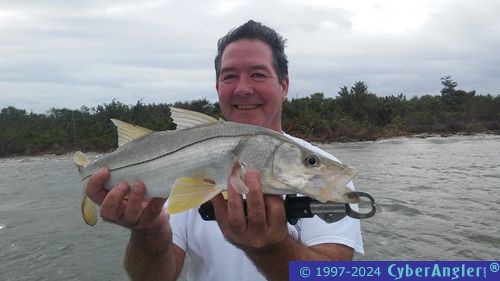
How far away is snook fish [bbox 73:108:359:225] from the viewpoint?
89.7 inches

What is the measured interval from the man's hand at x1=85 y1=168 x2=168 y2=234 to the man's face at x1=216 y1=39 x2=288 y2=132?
1.07 meters

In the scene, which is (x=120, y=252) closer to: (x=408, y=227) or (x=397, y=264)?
(x=408, y=227)

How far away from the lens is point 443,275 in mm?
2279

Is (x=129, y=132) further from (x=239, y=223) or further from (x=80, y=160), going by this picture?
(x=239, y=223)

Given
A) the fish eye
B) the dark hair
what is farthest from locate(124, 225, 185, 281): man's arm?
the dark hair

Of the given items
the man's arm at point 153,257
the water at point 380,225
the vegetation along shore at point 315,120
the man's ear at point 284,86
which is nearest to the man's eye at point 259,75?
the man's ear at point 284,86

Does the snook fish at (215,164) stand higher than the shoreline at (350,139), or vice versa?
the snook fish at (215,164)

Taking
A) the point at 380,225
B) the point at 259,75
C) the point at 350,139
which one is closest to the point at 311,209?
the point at 259,75

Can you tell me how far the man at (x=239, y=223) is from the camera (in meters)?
2.37

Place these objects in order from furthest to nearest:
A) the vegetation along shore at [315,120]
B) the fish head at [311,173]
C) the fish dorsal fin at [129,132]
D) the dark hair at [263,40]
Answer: the vegetation along shore at [315,120] → the dark hair at [263,40] → the fish dorsal fin at [129,132] → the fish head at [311,173]

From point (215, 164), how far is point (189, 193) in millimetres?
224

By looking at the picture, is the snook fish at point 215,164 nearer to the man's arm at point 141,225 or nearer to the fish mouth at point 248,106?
the man's arm at point 141,225

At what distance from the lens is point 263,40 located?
359 cm

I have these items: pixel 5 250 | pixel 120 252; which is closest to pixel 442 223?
pixel 120 252
